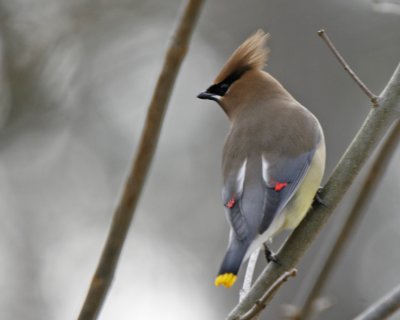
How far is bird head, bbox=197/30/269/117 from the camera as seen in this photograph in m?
4.27

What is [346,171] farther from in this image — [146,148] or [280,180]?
[146,148]

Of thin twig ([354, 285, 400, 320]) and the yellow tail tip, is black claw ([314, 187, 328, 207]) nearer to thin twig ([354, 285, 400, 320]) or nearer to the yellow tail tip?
the yellow tail tip

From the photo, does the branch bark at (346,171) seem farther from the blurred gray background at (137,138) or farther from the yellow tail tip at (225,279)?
the blurred gray background at (137,138)

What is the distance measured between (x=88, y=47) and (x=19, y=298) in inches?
104

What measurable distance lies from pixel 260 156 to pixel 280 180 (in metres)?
0.20

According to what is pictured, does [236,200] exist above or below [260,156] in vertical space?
below

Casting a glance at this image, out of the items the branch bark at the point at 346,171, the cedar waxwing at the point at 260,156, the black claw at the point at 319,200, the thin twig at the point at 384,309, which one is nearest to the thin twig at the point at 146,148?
the thin twig at the point at 384,309

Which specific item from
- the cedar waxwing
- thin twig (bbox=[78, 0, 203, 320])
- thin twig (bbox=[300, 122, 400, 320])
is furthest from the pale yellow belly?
thin twig (bbox=[300, 122, 400, 320])

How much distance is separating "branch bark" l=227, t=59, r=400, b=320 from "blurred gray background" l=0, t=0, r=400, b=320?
11.0 feet

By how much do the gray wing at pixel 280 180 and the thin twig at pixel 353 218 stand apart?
5.91 feet

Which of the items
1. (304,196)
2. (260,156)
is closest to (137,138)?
(260,156)

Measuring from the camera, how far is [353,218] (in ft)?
5.05

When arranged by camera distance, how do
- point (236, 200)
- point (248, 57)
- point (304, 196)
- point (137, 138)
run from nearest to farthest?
point (304, 196), point (236, 200), point (248, 57), point (137, 138)

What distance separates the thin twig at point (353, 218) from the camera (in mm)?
1515
